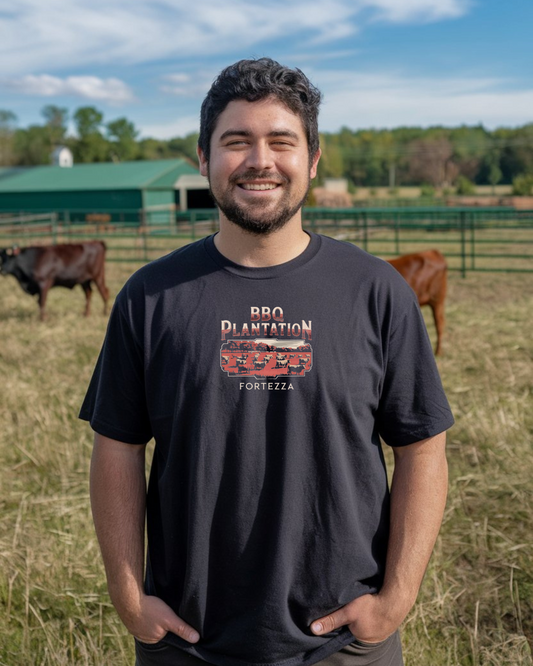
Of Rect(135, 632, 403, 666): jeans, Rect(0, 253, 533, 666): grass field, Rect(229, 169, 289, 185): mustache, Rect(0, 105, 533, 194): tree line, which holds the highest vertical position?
Rect(0, 105, 533, 194): tree line

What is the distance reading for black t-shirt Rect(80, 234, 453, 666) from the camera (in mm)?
1704

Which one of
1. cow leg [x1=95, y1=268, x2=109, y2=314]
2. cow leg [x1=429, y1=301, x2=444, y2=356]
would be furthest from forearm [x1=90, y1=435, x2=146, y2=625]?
cow leg [x1=95, y1=268, x2=109, y2=314]

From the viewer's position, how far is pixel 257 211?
1.72 meters

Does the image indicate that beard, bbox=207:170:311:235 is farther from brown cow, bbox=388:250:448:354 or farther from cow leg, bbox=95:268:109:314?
cow leg, bbox=95:268:109:314

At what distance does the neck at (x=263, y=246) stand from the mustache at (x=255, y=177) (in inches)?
4.0

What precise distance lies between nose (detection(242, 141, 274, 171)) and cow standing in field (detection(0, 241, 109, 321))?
9381 mm

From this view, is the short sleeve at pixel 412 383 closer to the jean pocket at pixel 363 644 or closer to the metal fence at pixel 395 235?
the jean pocket at pixel 363 644

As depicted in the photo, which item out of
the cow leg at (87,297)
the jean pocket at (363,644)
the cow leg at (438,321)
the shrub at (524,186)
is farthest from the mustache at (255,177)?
the shrub at (524,186)

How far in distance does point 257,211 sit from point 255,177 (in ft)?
0.26

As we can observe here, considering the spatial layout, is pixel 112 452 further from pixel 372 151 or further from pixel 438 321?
pixel 372 151

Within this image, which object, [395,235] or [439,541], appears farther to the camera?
[395,235]

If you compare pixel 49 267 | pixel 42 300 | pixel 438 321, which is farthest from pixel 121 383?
pixel 49 267

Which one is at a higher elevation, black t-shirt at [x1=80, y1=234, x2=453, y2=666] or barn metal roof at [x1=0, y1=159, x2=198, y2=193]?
barn metal roof at [x1=0, y1=159, x2=198, y2=193]

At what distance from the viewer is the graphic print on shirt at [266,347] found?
66.9 inches
